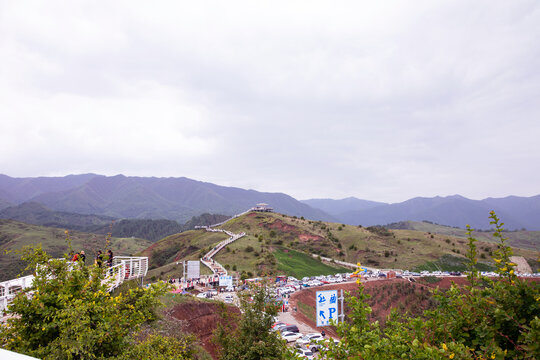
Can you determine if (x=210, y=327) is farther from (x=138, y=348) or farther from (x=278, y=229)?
(x=278, y=229)

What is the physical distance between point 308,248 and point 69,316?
65.4 meters

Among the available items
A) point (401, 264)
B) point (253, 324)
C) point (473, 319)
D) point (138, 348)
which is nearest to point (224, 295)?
point (253, 324)

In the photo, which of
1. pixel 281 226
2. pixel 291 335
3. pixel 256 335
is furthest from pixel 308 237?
pixel 256 335

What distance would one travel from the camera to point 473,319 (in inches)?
164

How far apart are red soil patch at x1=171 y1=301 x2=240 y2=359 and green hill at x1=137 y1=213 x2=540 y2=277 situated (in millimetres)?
19466

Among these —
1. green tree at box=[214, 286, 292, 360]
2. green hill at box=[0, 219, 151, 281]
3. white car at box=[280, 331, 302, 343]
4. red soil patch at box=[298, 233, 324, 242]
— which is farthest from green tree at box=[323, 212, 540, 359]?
green hill at box=[0, 219, 151, 281]

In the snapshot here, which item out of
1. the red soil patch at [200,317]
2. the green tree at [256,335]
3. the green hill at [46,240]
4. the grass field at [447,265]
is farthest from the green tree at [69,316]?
the green hill at [46,240]

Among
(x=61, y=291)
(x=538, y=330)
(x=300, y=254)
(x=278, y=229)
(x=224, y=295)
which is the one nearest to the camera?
(x=538, y=330)

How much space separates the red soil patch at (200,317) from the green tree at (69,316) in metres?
17.7

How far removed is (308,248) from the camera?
67.7m

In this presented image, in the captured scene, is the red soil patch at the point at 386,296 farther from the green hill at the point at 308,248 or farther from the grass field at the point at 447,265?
the grass field at the point at 447,265

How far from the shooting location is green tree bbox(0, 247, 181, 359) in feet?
16.3

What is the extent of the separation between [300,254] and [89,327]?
57.3 m

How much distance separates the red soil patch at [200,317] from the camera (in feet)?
74.3
